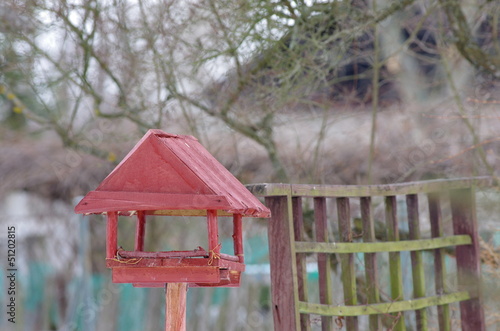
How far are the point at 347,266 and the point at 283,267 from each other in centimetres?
39

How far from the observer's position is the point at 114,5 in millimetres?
4988

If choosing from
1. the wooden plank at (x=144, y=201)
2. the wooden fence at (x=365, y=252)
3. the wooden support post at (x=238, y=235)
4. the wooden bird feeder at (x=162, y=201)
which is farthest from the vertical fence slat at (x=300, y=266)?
the wooden plank at (x=144, y=201)

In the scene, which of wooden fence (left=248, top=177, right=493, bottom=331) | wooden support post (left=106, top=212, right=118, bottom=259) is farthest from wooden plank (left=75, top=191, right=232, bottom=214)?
wooden fence (left=248, top=177, right=493, bottom=331)

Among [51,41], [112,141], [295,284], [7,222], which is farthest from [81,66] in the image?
[295,284]

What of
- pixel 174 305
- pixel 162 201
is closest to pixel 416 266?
pixel 174 305

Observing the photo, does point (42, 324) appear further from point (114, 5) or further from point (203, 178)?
point (203, 178)

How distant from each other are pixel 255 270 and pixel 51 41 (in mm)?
2936

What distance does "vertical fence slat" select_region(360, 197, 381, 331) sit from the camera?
3268 mm

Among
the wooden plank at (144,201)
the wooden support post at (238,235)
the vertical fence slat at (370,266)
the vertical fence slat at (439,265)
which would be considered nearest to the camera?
the wooden plank at (144,201)

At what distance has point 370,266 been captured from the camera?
332 centimetres

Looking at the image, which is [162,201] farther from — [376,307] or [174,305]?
[376,307]

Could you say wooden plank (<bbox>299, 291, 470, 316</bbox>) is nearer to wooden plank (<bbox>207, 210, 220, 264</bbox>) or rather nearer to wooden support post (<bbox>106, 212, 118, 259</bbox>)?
wooden plank (<bbox>207, 210, 220, 264</bbox>)

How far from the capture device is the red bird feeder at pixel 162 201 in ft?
7.45

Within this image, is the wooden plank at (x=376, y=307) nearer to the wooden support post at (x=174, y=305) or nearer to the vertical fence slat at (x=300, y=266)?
the vertical fence slat at (x=300, y=266)
